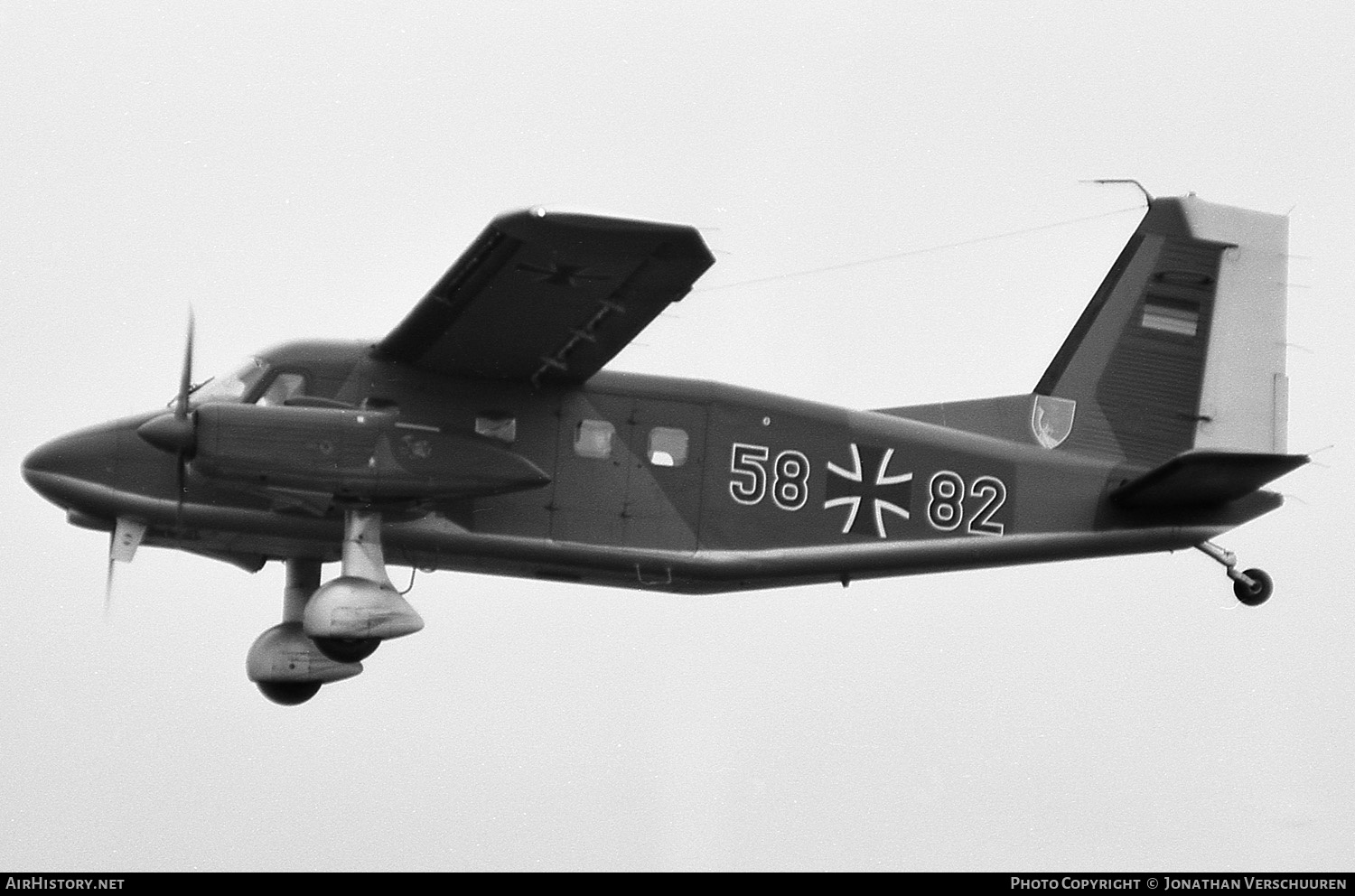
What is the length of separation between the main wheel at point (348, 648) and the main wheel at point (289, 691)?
1.91 meters

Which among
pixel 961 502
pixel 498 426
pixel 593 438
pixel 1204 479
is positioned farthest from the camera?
pixel 961 502

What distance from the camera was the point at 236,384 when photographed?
2066 centimetres

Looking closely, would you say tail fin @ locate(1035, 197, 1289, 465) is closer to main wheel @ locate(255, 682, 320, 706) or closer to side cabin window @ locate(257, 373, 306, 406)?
side cabin window @ locate(257, 373, 306, 406)

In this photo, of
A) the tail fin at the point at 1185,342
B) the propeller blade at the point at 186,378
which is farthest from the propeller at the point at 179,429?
the tail fin at the point at 1185,342

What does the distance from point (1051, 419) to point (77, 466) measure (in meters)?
10.0

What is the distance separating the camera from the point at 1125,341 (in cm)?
2423

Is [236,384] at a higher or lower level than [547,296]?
lower

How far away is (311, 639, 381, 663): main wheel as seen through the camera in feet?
66.7

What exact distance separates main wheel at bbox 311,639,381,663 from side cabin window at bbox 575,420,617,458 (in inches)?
106

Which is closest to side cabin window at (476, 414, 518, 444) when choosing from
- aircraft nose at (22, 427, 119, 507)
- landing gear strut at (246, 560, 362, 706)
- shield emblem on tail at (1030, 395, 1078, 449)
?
landing gear strut at (246, 560, 362, 706)

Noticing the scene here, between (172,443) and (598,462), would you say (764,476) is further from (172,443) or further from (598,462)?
(172,443)

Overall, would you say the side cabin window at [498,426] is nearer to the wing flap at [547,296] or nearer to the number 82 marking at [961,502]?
the wing flap at [547,296]

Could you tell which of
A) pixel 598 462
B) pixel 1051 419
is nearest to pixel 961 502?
pixel 1051 419
